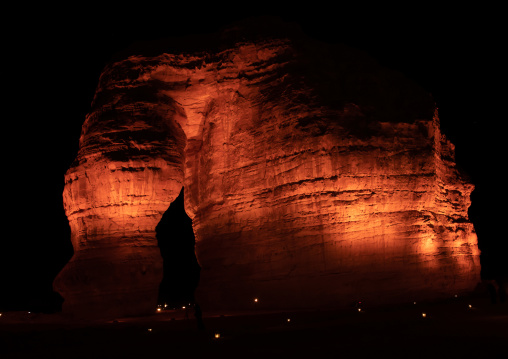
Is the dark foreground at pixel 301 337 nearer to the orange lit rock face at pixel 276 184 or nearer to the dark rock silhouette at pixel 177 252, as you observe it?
the orange lit rock face at pixel 276 184

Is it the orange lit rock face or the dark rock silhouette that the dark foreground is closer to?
the orange lit rock face

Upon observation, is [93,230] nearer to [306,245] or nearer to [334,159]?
[306,245]

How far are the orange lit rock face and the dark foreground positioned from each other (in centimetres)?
235

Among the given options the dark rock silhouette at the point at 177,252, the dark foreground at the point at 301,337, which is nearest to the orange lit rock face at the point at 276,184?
the dark foreground at the point at 301,337

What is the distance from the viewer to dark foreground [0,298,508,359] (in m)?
7.32

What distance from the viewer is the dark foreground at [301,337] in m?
7.32

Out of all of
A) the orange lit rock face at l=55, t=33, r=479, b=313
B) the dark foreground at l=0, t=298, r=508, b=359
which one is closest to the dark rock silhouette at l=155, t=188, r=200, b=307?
the orange lit rock face at l=55, t=33, r=479, b=313

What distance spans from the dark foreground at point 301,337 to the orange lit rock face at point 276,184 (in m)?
2.35

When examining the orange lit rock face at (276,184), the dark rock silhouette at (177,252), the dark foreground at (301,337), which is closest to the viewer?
the dark foreground at (301,337)

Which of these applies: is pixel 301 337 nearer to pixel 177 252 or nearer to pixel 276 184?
pixel 276 184

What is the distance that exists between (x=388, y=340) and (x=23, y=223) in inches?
1152

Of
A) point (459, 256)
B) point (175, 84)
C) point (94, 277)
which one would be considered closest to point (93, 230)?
point (94, 277)

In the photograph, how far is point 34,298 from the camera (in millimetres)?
33906

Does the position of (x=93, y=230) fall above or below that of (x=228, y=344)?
above
